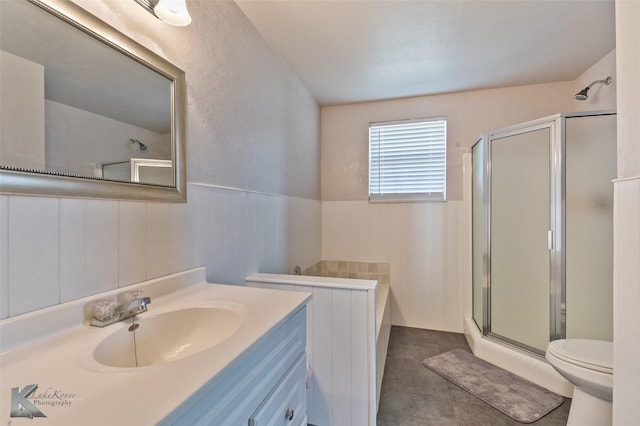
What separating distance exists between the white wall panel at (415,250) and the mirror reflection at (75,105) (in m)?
2.17

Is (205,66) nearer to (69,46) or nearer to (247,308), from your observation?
(69,46)

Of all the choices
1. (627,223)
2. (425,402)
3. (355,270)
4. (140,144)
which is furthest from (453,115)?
(140,144)

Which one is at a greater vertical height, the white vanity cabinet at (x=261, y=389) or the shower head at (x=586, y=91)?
the shower head at (x=586, y=91)

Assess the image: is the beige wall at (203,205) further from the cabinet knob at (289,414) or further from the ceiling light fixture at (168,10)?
the cabinet knob at (289,414)

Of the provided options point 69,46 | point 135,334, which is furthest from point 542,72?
point 135,334

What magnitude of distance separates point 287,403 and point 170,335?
453 mm

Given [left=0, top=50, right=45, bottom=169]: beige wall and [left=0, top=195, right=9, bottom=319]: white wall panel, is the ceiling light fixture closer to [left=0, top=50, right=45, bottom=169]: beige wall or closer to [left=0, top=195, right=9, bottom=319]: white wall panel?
[left=0, top=50, right=45, bottom=169]: beige wall

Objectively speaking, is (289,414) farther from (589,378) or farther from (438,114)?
(438,114)

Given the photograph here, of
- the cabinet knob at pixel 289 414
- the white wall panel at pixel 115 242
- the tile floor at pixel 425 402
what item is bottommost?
the tile floor at pixel 425 402

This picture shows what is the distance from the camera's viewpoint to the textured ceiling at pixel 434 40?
1621 millimetres

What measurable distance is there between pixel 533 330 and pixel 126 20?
293 centimetres

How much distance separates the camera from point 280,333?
0.87m

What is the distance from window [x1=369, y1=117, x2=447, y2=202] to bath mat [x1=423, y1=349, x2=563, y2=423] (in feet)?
4.81

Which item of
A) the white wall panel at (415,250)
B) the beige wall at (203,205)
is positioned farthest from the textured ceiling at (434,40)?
the white wall panel at (415,250)
